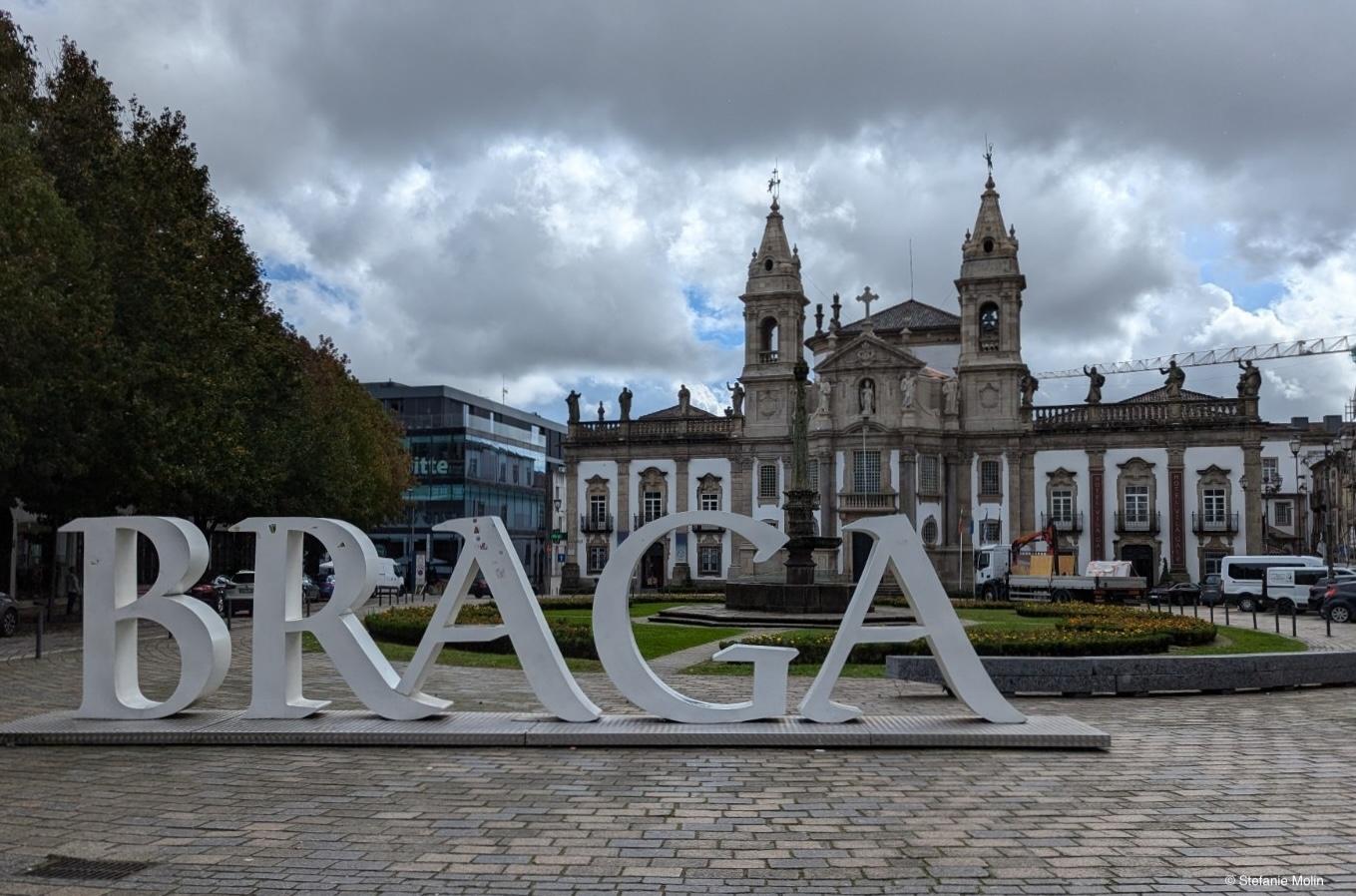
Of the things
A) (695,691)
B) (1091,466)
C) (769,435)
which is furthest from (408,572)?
(695,691)

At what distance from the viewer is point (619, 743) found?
10.0 metres

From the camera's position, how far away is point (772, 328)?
58.8 metres

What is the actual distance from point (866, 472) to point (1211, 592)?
17.7 meters

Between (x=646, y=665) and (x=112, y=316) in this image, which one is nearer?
(x=646, y=665)

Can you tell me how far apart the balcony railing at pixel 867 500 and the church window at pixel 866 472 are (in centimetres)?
47

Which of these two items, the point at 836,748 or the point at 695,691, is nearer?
the point at 836,748

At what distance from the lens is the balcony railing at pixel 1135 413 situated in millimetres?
51969

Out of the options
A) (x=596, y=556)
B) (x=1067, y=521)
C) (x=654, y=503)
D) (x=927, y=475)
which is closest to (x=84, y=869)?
(x=927, y=475)

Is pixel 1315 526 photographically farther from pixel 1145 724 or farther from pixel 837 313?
pixel 1145 724

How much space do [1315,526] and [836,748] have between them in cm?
8262

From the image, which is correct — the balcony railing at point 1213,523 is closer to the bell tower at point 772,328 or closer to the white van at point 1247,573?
the white van at point 1247,573

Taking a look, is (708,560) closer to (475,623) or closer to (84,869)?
(475,623)

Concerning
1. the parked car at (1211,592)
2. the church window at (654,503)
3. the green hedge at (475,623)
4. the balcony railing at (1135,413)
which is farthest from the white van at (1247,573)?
the church window at (654,503)

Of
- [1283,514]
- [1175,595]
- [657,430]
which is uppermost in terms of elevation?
[657,430]
